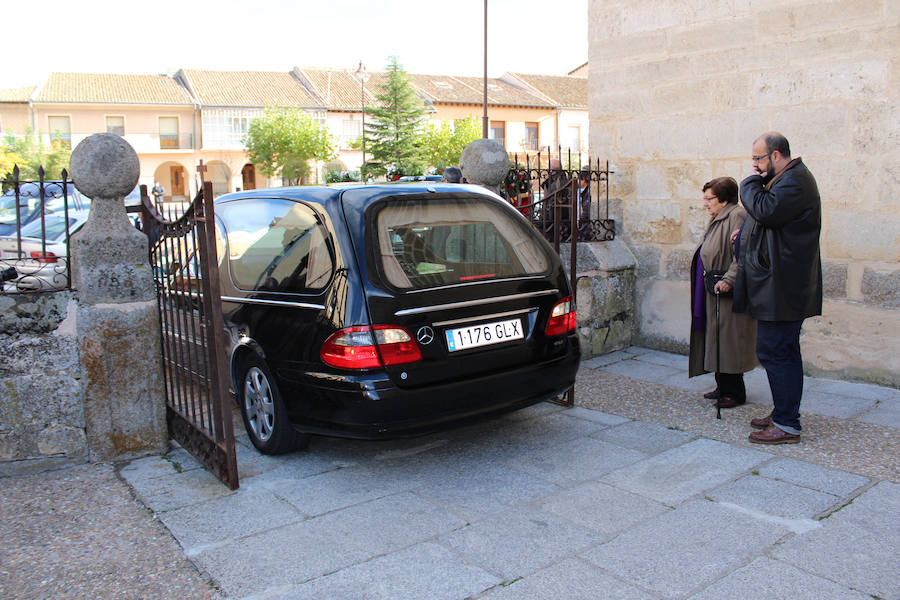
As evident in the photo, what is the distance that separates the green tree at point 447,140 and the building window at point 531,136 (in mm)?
8162

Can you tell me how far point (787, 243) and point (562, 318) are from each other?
1384mm

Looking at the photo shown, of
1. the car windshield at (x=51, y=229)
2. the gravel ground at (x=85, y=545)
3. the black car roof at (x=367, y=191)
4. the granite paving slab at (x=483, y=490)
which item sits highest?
the black car roof at (x=367, y=191)

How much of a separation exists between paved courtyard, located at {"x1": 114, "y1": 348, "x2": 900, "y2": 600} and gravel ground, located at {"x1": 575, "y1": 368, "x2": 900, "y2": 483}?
2cm

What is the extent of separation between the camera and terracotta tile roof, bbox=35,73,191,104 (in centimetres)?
5163

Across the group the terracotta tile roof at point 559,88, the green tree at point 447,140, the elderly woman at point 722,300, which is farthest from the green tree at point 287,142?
the elderly woman at point 722,300

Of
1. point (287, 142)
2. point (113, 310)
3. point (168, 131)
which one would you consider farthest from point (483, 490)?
point (168, 131)

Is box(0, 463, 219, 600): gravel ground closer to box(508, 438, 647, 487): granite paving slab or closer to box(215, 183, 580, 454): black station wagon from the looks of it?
box(215, 183, 580, 454): black station wagon

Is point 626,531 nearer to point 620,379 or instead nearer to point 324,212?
point 324,212

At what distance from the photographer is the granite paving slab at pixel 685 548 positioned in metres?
2.98

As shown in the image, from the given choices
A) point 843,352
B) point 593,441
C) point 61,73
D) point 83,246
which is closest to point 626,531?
point 593,441

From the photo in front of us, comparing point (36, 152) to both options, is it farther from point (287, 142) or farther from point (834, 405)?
point (834, 405)

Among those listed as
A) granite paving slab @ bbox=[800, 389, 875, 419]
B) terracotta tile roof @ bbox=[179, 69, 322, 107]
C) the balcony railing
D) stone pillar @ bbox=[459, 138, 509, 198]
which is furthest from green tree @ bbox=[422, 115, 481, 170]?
granite paving slab @ bbox=[800, 389, 875, 419]

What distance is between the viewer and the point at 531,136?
5941cm

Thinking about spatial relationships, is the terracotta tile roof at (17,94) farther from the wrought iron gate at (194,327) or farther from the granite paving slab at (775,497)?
the granite paving slab at (775,497)
